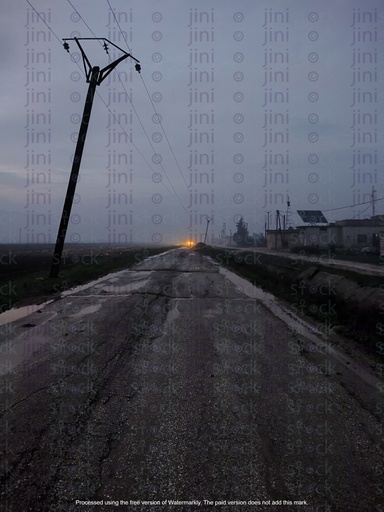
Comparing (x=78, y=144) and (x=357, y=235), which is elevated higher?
(x=78, y=144)

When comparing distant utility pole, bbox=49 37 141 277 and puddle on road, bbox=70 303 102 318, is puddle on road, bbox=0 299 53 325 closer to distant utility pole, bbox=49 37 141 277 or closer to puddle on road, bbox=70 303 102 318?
puddle on road, bbox=70 303 102 318

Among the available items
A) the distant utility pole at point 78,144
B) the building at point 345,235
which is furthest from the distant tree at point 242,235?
the distant utility pole at point 78,144

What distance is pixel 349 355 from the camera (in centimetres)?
606

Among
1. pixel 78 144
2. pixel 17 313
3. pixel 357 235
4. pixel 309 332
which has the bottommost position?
pixel 309 332

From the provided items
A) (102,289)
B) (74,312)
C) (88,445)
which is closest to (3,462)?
(88,445)

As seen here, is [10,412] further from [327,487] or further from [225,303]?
[225,303]

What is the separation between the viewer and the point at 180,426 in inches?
133

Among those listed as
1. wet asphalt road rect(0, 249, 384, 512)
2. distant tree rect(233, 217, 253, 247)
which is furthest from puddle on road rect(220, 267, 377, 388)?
distant tree rect(233, 217, 253, 247)

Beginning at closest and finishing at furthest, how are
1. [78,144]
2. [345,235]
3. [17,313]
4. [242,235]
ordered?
[17,313]
[78,144]
[345,235]
[242,235]

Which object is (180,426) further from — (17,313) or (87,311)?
(17,313)

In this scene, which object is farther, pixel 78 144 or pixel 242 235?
pixel 242 235

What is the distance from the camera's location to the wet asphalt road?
100.0 inches

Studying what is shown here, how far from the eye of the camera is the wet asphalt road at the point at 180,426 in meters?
2.54

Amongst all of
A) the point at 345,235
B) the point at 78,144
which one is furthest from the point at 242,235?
the point at 78,144
